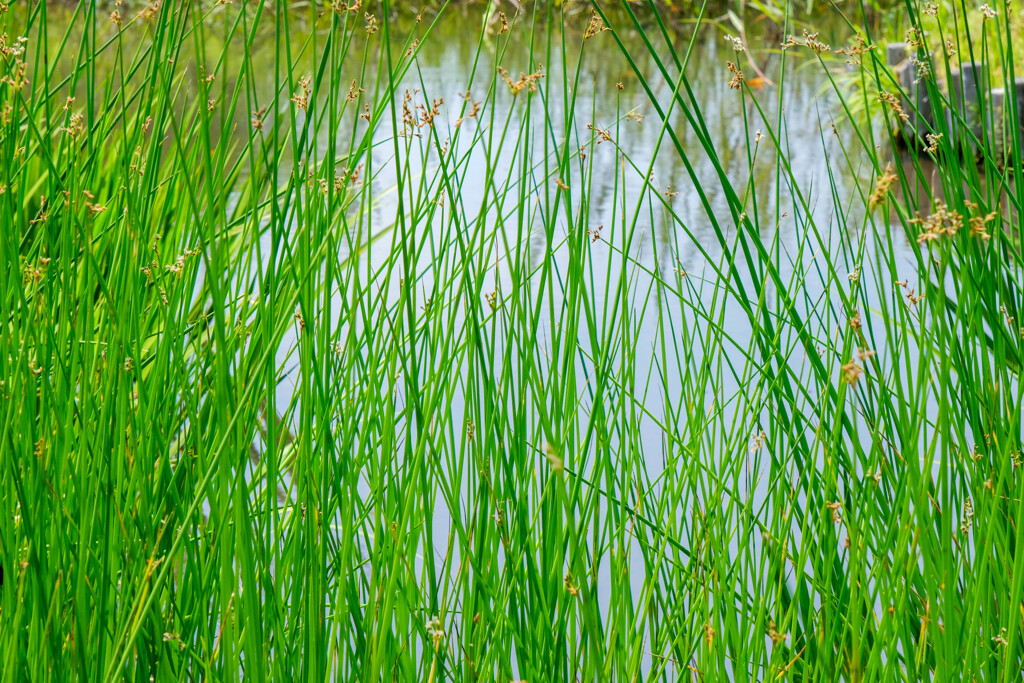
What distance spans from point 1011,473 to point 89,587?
71cm

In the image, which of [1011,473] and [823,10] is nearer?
[1011,473]

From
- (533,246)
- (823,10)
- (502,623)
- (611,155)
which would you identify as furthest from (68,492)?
(823,10)

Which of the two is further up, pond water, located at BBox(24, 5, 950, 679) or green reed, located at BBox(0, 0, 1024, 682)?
pond water, located at BBox(24, 5, 950, 679)

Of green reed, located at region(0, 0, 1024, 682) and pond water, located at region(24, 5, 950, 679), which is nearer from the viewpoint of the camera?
green reed, located at region(0, 0, 1024, 682)

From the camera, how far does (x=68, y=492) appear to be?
2.60ft

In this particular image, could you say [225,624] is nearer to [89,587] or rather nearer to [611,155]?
[89,587]

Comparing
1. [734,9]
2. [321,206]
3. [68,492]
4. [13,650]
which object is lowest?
[13,650]

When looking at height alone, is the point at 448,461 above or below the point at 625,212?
below

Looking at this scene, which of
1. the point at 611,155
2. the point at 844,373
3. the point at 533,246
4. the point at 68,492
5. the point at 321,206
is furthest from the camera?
the point at 611,155

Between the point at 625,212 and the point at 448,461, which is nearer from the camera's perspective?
the point at 448,461

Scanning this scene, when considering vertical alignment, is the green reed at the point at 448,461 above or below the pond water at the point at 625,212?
below

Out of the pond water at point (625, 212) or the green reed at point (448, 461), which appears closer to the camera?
the green reed at point (448, 461)

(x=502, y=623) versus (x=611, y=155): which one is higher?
(x=611, y=155)

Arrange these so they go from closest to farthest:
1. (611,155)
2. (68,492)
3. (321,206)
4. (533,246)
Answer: (321,206), (68,492), (533,246), (611,155)
